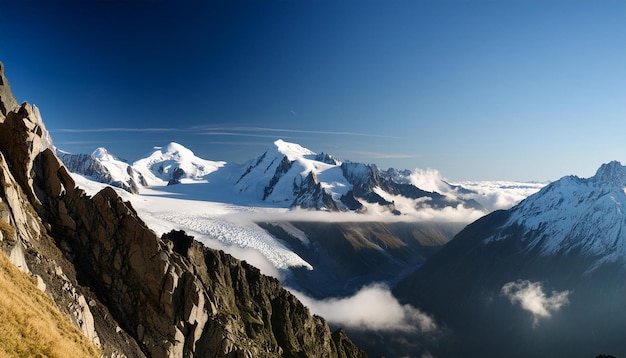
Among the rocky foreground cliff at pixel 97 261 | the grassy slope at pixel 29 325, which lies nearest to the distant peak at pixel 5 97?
the rocky foreground cliff at pixel 97 261

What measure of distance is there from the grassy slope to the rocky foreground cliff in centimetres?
629

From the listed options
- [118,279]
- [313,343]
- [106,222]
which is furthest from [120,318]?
[313,343]

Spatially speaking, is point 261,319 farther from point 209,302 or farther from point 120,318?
point 120,318

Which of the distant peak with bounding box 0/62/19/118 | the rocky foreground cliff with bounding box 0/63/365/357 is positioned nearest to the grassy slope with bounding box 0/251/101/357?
the rocky foreground cliff with bounding box 0/63/365/357

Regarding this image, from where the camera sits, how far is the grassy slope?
20.4 meters

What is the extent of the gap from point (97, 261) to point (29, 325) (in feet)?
107

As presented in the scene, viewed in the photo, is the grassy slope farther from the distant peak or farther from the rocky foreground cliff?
the distant peak

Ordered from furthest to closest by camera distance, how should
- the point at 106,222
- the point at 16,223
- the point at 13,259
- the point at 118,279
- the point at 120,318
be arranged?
the point at 106,222
the point at 118,279
the point at 120,318
the point at 16,223
the point at 13,259

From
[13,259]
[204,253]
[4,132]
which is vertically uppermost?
[4,132]

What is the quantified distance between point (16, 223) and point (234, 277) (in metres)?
66.7

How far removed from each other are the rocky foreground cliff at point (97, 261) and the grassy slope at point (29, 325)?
6.29 m

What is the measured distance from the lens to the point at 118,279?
51.9 metres

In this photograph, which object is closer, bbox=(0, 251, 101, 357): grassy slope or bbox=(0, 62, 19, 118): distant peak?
bbox=(0, 251, 101, 357): grassy slope

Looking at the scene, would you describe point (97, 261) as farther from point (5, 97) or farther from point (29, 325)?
point (29, 325)
